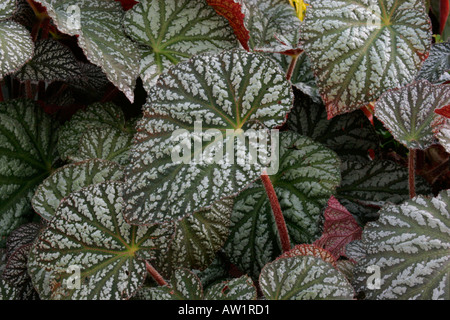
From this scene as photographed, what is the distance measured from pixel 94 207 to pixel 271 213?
0.44 m

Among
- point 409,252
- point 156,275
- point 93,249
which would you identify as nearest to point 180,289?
point 156,275

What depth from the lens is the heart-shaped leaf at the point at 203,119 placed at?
86cm

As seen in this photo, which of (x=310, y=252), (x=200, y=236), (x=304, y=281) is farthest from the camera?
(x=200, y=236)

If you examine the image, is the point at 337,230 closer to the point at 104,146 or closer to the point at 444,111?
the point at 444,111

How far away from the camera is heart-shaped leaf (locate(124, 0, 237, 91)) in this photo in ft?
3.91

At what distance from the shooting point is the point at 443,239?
2.78 ft

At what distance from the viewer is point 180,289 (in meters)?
0.93

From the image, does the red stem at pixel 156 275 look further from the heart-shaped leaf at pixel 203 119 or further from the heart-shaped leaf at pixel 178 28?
the heart-shaped leaf at pixel 178 28

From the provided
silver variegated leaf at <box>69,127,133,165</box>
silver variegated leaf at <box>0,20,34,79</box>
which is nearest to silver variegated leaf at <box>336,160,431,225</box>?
silver variegated leaf at <box>69,127,133,165</box>

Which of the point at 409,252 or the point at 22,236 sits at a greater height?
the point at 409,252

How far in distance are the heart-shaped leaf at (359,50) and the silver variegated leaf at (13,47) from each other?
0.65 metres

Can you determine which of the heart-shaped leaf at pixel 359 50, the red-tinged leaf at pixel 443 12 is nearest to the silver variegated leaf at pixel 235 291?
the heart-shaped leaf at pixel 359 50

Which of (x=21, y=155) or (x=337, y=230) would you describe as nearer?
(x=337, y=230)

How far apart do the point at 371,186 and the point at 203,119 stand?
55 centimetres
